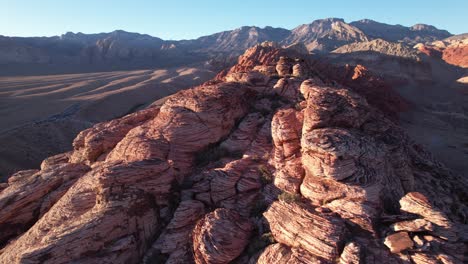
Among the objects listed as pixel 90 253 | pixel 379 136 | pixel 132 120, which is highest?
pixel 379 136

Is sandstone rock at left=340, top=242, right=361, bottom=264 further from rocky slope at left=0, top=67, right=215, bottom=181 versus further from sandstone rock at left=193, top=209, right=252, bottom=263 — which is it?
rocky slope at left=0, top=67, right=215, bottom=181

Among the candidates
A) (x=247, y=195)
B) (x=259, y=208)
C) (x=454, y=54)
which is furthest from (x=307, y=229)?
(x=454, y=54)

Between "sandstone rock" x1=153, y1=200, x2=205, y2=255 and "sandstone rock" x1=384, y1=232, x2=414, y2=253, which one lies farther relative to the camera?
"sandstone rock" x1=153, y1=200, x2=205, y2=255

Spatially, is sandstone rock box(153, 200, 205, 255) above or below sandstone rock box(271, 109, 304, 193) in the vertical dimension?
below

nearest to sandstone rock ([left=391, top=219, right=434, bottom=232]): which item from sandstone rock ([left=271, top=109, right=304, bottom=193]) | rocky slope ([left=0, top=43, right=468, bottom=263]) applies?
rocky slope ([left=0, top=43, right=468, bottom=263])

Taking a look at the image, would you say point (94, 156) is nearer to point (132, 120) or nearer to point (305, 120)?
point (132, 120)

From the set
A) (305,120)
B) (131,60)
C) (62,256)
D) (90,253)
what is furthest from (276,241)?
(131,60)

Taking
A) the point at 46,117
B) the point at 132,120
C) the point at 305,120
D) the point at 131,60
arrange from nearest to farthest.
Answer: the point at 305,120, the point at 132,120, the point at 46,117, the point at 131,60

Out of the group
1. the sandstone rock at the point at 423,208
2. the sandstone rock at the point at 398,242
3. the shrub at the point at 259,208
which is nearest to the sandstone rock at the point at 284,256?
the shrub at the point at 259,208
